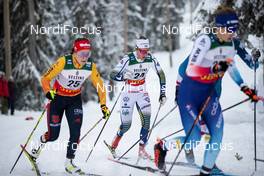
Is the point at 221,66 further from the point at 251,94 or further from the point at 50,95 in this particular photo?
the point at 50,95

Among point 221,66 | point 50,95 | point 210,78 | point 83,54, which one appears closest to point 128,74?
point 83,54

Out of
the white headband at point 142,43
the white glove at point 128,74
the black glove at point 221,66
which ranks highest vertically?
the white headband at point 142,43

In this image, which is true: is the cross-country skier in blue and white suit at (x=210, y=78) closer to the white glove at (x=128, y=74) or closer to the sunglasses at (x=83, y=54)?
the sunglasses at (x=83, y=54)

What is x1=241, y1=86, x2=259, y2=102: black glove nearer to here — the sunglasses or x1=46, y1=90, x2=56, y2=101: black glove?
the sunglasses

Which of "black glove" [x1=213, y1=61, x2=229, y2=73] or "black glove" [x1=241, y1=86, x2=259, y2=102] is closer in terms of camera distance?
"black glove" [x1=213, y1=61, x2=229, y2=73]

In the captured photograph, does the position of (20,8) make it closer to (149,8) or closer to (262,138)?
(262,138)

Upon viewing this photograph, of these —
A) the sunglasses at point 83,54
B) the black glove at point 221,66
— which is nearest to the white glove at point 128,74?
the sunglasses at point 83,54

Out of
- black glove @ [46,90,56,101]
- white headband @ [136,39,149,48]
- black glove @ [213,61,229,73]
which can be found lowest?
black glove @ [46,90,56,101]

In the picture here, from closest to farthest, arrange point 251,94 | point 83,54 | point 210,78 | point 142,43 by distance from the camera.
→ point 210,78, point 251,94, point 83,54, point 142,43

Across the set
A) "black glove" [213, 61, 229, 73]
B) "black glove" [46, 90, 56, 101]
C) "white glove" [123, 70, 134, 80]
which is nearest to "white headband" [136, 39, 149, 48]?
"white glove" [123, 70, 134, 80]

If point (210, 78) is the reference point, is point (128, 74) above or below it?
below

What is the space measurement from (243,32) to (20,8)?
15.1 meters

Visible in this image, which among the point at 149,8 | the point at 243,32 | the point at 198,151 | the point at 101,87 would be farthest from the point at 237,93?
the point at 149,8

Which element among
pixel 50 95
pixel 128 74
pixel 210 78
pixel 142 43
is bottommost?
pixel 50 95
